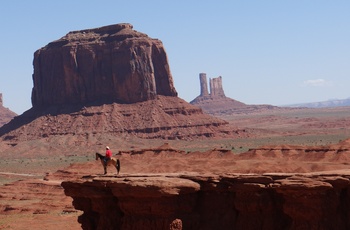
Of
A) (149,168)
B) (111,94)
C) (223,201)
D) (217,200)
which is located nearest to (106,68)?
(111,94)

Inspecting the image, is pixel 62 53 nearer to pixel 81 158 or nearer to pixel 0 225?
pixel 81 158

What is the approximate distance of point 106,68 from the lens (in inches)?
4968

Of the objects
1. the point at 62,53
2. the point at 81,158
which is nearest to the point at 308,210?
the point at 81,158

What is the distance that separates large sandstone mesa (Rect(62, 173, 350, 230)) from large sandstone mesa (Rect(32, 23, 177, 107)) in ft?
332

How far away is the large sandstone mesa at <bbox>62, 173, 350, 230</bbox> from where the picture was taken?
1995 cm

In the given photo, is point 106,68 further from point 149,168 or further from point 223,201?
point 223,201

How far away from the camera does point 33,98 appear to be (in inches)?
5340

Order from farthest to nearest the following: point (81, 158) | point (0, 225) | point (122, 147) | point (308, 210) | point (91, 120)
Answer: point (91, 120) → point (122, 147) → point (81, 158) → point (0, 225) → point (308, 210)

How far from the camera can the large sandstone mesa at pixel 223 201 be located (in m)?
20.0

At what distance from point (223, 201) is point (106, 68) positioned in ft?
345

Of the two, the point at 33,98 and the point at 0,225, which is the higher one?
the point at 33,98

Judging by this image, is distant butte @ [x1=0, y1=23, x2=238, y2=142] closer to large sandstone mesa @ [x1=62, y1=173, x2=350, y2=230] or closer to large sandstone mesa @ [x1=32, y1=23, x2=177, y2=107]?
large sandstone mesa @ [x1=32, y1=23, x2=177, y2=107]

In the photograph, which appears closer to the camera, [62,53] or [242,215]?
[242,215]

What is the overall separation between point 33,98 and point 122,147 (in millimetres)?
31781
